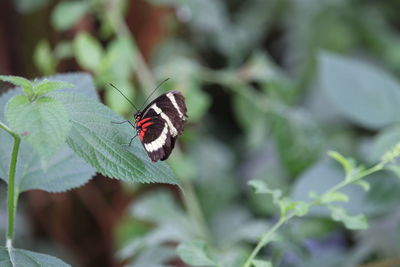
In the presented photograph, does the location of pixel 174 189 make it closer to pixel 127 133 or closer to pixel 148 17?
pixel 148 17

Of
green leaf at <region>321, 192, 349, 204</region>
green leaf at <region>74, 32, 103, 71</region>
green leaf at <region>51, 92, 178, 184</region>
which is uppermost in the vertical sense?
green leaf at <region>74, 32, 103, 71</region>

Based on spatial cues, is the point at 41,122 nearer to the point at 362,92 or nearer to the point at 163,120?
the point at 163,120

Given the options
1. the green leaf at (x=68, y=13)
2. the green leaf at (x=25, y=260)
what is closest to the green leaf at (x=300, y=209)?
the green leaf at (x=25, y=260)

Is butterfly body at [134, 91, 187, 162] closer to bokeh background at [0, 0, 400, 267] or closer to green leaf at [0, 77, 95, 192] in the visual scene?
green leaf at [0, 77, 95, 192]

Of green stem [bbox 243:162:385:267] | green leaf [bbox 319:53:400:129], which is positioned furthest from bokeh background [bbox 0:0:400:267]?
green stem [bbox 243:162:385:267]

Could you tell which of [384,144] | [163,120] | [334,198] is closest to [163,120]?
[163,120]

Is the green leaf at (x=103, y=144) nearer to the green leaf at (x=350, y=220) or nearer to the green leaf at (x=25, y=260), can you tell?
the green leaf at (x=25, y=260)

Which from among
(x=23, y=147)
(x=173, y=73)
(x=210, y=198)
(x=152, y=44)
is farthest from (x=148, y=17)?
(x=23, y=147)
